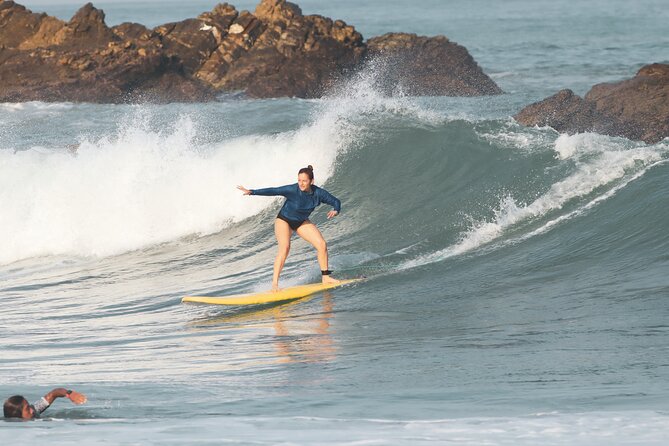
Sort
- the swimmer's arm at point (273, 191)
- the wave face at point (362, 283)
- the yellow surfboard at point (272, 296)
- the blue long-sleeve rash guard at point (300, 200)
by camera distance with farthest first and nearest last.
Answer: the yellow surfboard at point (272, 296)
the blue long-sleeve rash guard at point (300, 200)
the swimmer's arm at point (273, 191)
the wave face at point (362, 283)

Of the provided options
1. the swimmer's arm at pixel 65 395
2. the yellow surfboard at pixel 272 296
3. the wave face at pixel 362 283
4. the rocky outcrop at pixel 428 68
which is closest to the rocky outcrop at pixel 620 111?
the wave face at pixel 362 283

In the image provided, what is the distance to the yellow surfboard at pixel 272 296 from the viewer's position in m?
10.8

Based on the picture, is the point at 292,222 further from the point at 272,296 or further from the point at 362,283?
the point at 362,283

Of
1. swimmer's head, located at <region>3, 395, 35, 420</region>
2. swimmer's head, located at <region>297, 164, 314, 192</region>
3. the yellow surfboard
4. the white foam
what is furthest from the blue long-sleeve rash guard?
→ swimmer's head, located at <region>3, 395, 35, 420</region>

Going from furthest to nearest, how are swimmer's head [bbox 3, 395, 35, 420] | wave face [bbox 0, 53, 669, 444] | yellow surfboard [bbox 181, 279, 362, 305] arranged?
1. yellow surfboard [bbox 181, 279, 362, 305]
2. wave face [bbox 0, 53, 669, 444]
3. swimmer's head [bbox 3, 395, 35, 420]

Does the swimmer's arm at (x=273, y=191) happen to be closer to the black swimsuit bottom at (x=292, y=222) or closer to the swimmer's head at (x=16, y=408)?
the black swimsuit bottom at (x=292, y=222)

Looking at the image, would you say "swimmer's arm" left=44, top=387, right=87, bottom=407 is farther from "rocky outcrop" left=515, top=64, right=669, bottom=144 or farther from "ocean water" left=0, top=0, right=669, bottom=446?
"rocky outcrop" left=515, top=64, right=669, bottom=144

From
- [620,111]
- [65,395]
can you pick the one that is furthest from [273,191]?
[620,111]

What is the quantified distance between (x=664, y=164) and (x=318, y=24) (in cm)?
1843

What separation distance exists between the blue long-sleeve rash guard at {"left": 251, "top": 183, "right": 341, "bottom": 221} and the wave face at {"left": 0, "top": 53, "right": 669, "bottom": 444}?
871mm

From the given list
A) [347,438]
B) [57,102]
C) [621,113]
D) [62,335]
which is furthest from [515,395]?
[57,102]

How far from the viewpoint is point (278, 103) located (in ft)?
90.9

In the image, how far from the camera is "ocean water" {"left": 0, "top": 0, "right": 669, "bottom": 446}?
6598mm

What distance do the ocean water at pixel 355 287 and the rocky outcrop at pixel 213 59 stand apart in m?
5.49
